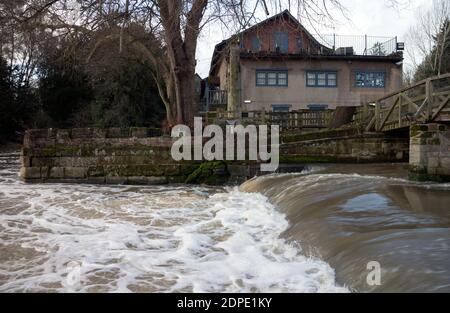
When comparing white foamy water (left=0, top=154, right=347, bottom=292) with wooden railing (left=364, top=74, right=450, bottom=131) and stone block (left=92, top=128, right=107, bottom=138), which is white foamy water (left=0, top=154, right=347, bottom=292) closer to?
stone block (left=92, top=128, right=107, bottom=138)

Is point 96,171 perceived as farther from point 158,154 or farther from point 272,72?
point 272,72

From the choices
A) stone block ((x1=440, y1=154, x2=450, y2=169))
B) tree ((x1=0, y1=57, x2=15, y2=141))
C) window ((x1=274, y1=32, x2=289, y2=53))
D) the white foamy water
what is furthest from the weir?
tree ((x1=0, y1=57, x2=15, y2=141))

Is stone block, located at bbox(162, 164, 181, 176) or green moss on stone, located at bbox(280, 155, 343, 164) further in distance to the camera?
stone block, located at bbox(162, 164, 181, 176)

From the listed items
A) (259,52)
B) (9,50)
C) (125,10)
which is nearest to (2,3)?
(125,10)

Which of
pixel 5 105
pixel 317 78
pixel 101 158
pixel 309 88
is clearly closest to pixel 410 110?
pixel 101 158

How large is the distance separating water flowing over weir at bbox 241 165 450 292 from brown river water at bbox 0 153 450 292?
0.02 meters

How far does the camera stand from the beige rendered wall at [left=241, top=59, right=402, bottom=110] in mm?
31531

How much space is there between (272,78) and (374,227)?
1020 inches

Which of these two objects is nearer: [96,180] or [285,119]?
[96,180]

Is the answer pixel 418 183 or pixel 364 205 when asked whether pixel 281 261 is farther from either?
pixel 418 183

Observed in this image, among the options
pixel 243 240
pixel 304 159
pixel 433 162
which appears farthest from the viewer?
pixel 304 159

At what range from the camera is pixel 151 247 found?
24.9 ft

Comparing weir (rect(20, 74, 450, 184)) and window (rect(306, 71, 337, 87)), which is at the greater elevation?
window (rect(306, 71, 337, 87))

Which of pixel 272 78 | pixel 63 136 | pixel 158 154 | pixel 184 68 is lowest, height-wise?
pixel 158 154
